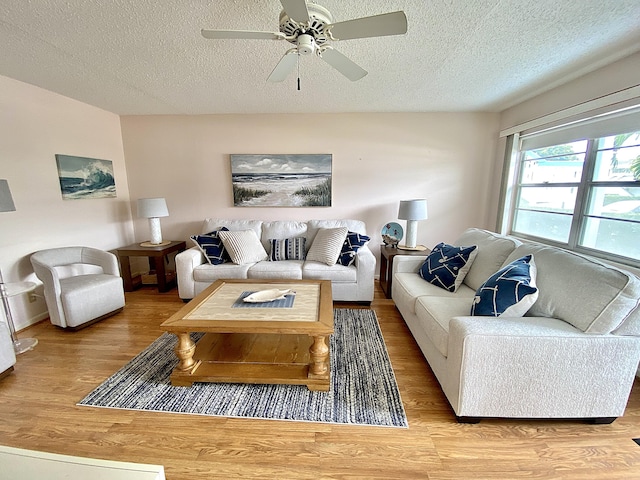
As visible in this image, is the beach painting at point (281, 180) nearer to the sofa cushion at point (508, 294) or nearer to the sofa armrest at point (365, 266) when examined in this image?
the sofa armrest at point (365, 266)

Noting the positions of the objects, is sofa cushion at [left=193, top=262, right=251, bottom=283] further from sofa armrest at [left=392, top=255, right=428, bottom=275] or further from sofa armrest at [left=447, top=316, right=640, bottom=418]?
sofa armrest at [left=447, top=316, right=640, bottom=418]

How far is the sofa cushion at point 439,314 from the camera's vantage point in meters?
1.62

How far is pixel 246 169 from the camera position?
365 cm

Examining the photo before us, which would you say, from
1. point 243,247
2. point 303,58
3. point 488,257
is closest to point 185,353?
point 243,247

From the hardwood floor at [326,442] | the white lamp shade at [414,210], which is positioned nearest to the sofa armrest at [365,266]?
the white lamp shade at [414,210]

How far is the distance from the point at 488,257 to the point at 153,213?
3.77 metres

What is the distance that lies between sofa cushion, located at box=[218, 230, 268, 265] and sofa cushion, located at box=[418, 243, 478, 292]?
6.25ft

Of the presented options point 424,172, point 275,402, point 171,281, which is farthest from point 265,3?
point 171,281

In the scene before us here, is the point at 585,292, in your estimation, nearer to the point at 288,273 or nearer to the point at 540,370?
the point at 540,370

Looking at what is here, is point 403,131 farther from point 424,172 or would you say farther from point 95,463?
point 95,463

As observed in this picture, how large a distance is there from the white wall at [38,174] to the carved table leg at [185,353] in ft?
6.74

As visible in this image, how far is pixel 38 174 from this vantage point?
8.64 ft

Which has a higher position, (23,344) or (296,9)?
(296,9)

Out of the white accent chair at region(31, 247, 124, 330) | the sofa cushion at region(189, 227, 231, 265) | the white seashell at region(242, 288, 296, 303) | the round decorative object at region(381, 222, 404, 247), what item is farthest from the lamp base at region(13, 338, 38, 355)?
the round decorative object at region(381, 222, 404, 247)
